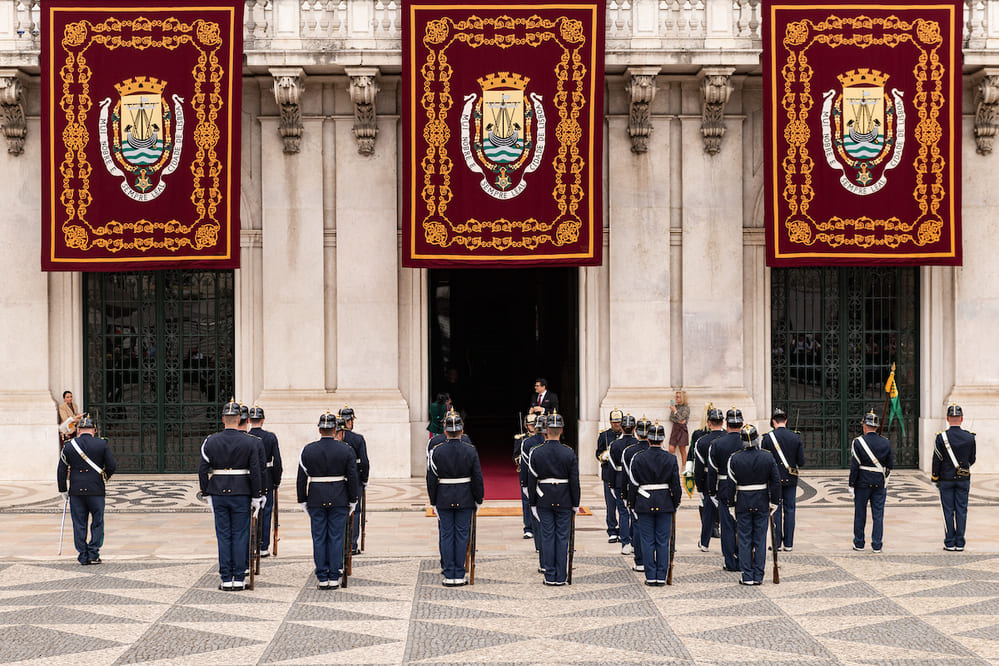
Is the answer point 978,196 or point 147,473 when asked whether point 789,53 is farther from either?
point 147,473

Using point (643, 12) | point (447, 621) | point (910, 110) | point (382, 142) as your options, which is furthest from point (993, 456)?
point (447, 621)

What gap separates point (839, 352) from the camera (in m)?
23.3

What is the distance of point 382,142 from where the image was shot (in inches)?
890

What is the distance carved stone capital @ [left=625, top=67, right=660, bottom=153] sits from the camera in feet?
72.0

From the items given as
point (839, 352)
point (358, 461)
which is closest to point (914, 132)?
point (839, 352)

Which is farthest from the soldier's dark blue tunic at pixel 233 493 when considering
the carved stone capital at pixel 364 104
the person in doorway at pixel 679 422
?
the carved stone capital at pixel 364 104

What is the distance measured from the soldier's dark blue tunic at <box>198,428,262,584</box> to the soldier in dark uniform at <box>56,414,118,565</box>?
2.19 m

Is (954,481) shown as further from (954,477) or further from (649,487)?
(649,487)

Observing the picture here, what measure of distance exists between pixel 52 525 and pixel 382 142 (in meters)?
8.95

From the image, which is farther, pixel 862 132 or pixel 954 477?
pixel 862 132

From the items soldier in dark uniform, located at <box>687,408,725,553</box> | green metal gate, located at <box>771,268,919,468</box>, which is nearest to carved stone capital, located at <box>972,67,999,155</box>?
green metal gate, located at <box>771,268,919,468</box>

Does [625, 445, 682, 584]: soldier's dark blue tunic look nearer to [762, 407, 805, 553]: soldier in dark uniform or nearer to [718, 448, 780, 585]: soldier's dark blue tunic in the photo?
[718, 448, 780, 585]: soldier's dark blue tunic

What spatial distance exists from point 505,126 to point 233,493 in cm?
1017

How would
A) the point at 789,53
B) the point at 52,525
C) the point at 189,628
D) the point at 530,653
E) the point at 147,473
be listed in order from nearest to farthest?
the point at 530,653 → the point at 189,628 → the point at 52,525 → the point at 789,53 → the point at 147,473
